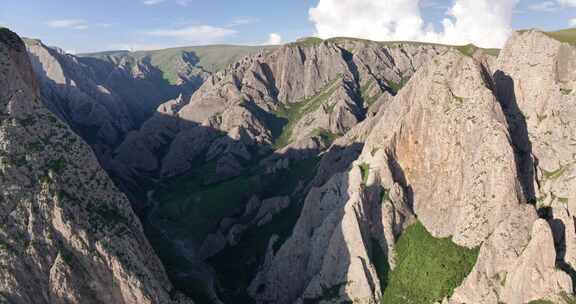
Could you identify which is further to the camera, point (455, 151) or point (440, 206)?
point (440, 206)

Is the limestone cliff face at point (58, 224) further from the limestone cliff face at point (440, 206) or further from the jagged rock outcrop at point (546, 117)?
the jagged rock outcrop at point (546, 117)

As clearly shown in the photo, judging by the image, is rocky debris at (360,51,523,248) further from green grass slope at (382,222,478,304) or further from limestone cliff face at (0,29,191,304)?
limestone cliff face at (0,29,191,304)

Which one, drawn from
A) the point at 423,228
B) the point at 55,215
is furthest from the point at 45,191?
the point at 423,228

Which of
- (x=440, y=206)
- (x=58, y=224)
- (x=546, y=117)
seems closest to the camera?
(x=58, y=224)

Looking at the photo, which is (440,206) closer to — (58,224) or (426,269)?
(426,269)

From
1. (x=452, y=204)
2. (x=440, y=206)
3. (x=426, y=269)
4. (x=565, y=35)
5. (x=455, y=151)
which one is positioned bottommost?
(x=426, y=269)

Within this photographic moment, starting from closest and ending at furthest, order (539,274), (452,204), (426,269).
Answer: (539,274) < (426,269) < (452,204)

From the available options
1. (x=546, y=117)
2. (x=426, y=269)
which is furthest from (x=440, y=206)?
(x=546, y=117)
